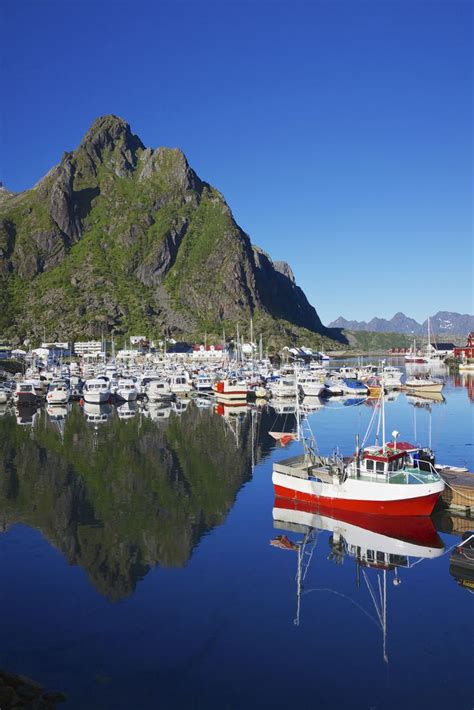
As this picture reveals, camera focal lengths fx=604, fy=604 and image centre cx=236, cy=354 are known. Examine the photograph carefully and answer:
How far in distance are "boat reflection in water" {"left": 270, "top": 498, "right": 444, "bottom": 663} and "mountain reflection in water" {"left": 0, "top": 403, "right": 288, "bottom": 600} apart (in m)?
4.95

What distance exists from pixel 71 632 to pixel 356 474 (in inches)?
735

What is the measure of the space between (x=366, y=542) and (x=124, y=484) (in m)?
20.1

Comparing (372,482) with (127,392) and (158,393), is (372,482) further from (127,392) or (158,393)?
(127,392)

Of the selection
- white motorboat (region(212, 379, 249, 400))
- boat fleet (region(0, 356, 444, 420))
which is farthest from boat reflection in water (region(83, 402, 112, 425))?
white motorboat (region(212, 379, 249, 400))

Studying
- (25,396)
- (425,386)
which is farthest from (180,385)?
(425,386)

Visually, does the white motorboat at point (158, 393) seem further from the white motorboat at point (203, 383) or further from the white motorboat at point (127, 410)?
the white motorboat at point (203, 383)

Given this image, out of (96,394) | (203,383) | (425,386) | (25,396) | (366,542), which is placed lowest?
(366,542)

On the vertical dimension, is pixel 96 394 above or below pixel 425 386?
above

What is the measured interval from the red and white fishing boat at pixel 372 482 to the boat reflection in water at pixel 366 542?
0.62m

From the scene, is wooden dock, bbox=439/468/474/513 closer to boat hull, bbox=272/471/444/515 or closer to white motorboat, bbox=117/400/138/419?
boat hull, bbox=272/471/444/515

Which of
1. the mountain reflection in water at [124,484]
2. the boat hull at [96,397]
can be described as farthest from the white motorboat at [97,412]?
the mountain reflection in water at [124,484]

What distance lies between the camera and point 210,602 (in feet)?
82.2

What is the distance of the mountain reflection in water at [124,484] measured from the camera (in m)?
31.0

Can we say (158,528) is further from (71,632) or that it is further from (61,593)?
(71,632)
